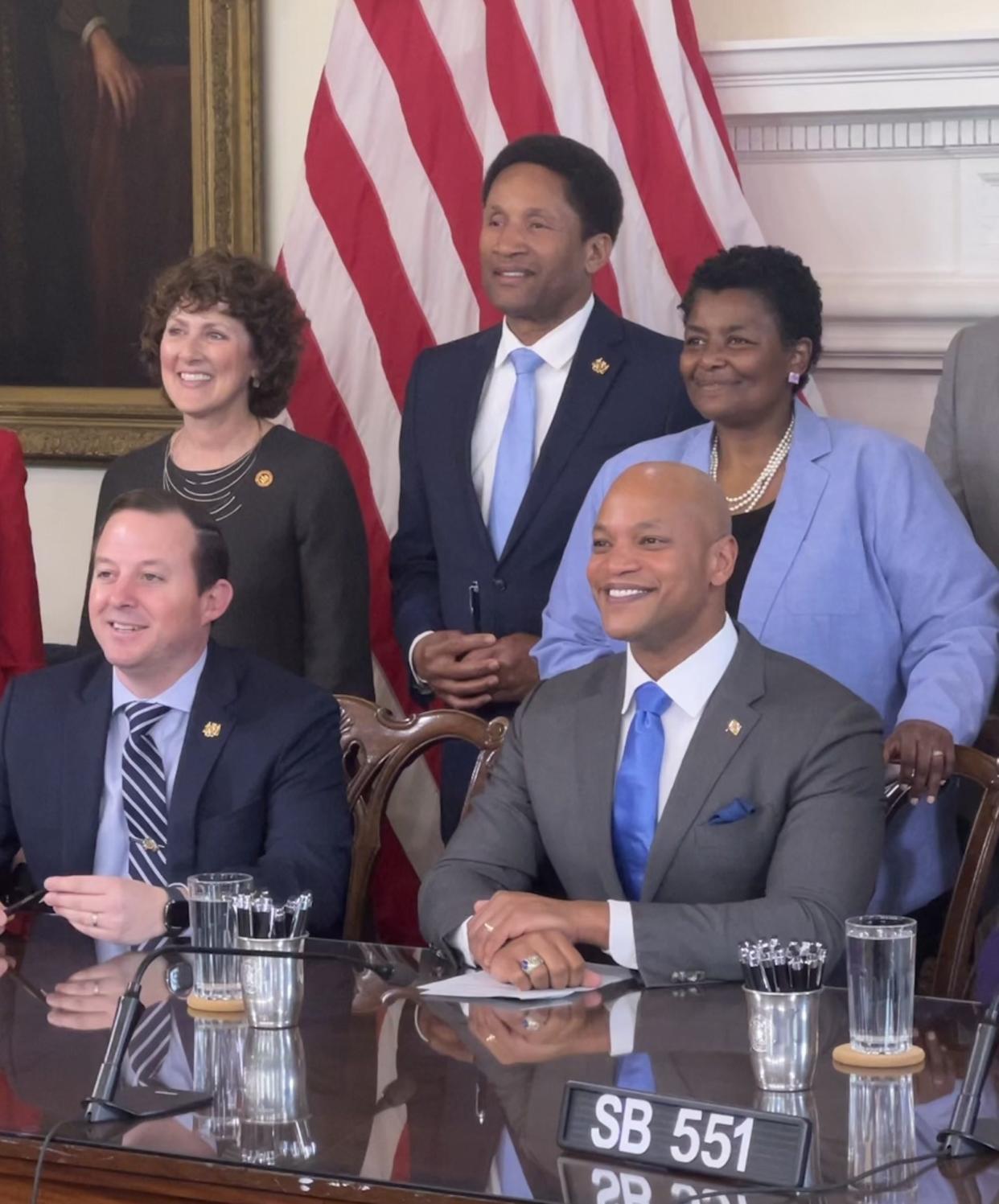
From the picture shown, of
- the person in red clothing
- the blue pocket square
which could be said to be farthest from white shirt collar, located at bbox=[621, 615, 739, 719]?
the person in red clothing

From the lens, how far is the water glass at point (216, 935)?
7.63 feet

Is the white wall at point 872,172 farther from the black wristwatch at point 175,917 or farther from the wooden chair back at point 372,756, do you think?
the black wristwatch at point 175,917

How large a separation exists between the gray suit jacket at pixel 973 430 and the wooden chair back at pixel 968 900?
89cm

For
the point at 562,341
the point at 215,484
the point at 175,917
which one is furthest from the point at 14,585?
the point at 175,917

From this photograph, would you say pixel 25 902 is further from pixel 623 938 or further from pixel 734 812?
pixel 734 812

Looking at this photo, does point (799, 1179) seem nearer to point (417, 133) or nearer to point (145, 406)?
point (417, 133)

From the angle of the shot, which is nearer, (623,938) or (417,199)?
(623,938)

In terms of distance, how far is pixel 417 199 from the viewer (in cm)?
437

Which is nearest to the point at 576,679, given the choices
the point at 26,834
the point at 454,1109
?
the point at 26,834

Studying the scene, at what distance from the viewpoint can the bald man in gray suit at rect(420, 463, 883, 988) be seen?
2566 millimetres

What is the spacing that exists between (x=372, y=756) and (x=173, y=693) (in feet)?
1.20

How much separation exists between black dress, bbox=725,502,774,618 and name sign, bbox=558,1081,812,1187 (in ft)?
5.08

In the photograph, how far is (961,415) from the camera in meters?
3.67

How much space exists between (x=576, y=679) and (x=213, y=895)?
0.76 meters
